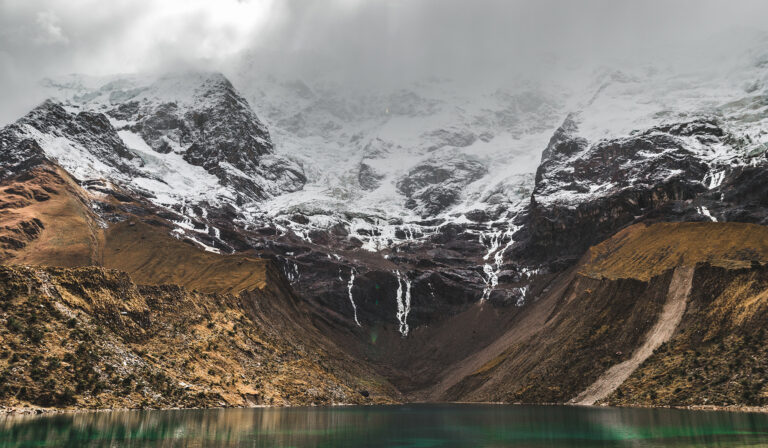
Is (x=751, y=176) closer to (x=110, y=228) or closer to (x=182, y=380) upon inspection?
(x=182, y=380)

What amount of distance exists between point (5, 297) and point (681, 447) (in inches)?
2492

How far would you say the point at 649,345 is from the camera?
102m

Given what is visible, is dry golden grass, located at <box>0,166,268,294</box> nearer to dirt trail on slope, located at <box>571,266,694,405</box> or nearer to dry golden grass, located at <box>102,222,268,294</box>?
dry golden grass, located at <box>102,222,268,294</box>

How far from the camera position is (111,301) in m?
79.1

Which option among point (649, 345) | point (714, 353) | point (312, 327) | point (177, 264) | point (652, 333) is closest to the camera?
point (714, 353)

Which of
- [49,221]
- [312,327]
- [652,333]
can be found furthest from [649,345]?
[49,221]

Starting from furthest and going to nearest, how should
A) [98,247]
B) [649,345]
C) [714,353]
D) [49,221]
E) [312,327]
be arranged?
1. [312,327]
2. [49,221]
3. [98,247]
4. [649,345]
5. [714,353]

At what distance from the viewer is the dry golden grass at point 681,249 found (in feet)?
357

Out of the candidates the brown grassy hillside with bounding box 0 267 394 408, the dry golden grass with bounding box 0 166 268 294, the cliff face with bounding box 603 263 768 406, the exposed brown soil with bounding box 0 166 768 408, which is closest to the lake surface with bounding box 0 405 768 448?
the brown grassy hillside with bounding box 0 267 394 408

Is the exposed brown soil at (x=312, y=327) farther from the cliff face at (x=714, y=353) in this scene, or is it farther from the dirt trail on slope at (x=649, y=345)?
the cliff face at (x=714, y=353)

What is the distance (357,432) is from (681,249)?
95890 millimetres

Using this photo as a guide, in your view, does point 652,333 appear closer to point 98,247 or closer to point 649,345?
point 649,345

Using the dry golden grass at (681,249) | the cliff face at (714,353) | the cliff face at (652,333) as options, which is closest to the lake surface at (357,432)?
the cliff face at (714,353)

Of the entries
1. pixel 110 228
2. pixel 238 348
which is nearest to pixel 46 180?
pixel 110 228
